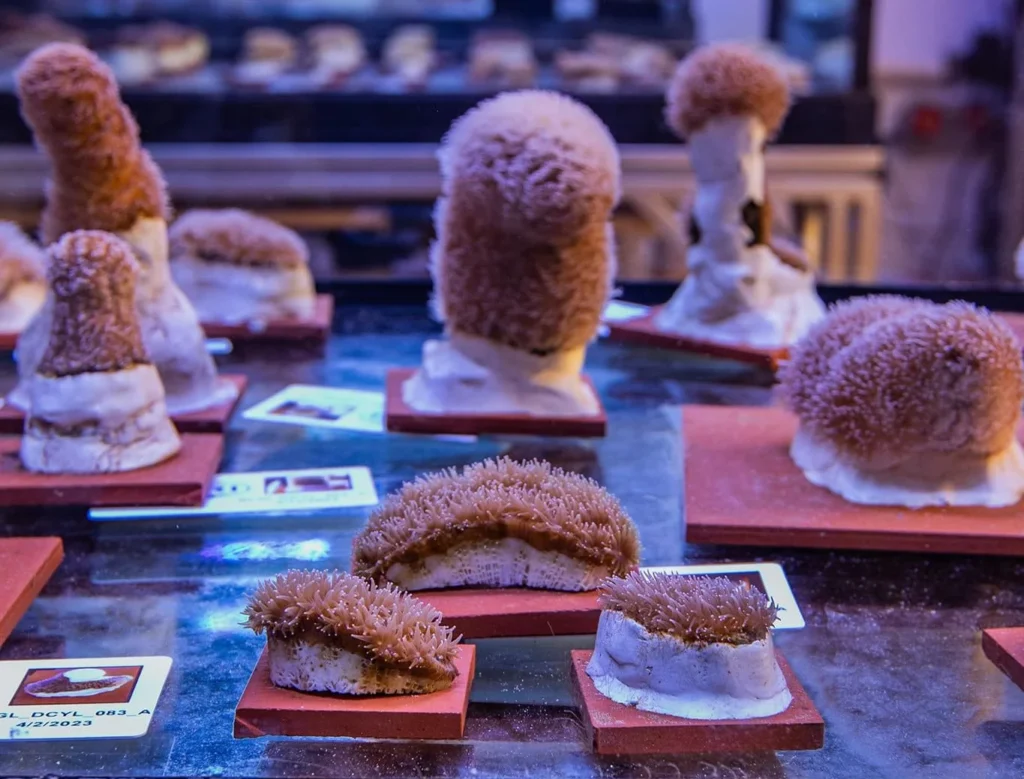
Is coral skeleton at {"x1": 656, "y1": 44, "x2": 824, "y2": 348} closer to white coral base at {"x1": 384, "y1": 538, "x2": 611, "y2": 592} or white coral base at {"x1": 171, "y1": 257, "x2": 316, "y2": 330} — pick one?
white coral base at {"x1": 171, "y1": 257, "x2": 316, "y2": 330}

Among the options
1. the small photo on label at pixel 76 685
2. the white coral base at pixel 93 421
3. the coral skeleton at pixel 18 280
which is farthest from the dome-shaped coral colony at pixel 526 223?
the coral skeleton at pixel 18 280

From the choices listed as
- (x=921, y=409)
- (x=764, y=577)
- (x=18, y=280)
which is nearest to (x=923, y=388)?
(x=921, y=409)

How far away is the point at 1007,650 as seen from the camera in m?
0.96

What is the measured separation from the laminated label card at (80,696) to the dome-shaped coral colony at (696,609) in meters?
0.38

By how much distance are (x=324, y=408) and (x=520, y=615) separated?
76 cm

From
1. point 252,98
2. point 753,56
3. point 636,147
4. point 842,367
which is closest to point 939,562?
point 842,367

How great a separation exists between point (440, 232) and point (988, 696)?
34.7 inches

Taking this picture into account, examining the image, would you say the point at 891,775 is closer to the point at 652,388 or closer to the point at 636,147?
the point at 652,388

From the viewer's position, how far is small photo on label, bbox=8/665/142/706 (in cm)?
92

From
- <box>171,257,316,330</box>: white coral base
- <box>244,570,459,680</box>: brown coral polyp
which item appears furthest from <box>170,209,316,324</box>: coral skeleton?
<box>244,570,459,680</box>: brown coral polyp

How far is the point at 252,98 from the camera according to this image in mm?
2350

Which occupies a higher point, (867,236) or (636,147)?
(636,147)

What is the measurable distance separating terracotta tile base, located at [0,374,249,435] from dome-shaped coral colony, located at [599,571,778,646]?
30.4 inches

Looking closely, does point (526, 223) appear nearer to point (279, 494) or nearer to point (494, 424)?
point (494, 424)
